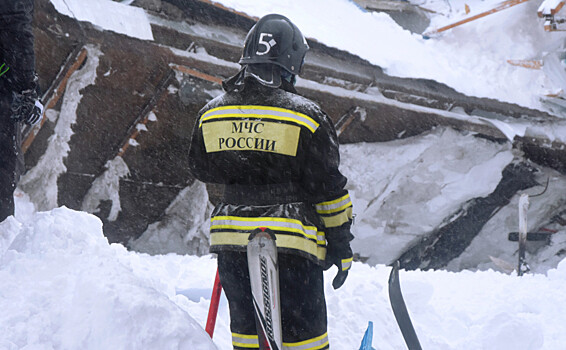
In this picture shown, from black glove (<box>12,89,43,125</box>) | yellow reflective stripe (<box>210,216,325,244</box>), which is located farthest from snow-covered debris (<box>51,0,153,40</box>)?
yellow reflective stripe (<box>210,216,325,244</box>)

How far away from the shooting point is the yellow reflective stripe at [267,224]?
2.04 meters

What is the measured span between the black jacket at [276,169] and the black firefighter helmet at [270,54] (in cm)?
7

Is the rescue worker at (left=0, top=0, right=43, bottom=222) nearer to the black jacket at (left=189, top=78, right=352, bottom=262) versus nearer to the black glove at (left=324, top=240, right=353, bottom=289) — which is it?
the black jacket at (left=189, top=78, right=352, bottom=262)

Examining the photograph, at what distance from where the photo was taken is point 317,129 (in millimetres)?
2088

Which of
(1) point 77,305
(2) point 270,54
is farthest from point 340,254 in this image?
(1) point 77,305

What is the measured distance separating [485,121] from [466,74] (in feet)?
2.26

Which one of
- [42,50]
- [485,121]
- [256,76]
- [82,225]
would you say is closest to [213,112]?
[256,76]

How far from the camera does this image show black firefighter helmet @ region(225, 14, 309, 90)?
2.19 metres

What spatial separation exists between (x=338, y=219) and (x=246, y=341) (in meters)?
0.63

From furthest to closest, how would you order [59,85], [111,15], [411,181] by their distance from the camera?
[411,181]
[59,85]
[111,15]

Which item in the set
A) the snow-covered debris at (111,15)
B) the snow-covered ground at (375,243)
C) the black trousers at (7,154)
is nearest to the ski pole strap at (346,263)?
the snow-covered ground at (375,243)

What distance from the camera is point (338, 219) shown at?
216 cm

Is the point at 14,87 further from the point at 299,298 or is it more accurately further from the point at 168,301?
the point at 299,298

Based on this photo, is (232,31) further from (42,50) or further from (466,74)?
(466,74)
